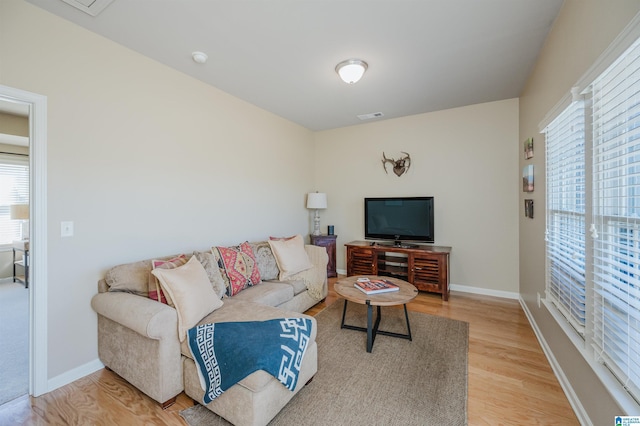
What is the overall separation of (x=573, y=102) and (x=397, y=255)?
2974 millimetres

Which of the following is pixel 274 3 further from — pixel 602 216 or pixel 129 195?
pixel 602 216

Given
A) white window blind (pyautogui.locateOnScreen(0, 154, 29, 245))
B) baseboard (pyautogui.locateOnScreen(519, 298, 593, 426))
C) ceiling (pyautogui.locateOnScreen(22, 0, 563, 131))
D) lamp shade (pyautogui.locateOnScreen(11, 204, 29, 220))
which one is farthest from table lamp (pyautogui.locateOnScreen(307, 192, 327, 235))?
lamp shade (pyautogui.locateOnScreen(11, 204, 29, 220))

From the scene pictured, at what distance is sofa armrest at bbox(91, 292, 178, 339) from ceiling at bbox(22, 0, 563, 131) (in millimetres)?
2049

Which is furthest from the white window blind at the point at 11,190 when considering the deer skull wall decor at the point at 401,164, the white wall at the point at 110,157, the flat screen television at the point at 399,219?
the deer skull wall decor at the point at 401,164

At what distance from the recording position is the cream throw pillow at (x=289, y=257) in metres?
3.12

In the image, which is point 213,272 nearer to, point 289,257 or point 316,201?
point 289,257

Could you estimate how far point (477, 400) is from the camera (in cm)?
176

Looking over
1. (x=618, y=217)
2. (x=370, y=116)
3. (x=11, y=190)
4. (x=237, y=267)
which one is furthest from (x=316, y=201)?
(x=11, y=190)

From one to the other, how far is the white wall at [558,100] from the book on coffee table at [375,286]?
1263mm

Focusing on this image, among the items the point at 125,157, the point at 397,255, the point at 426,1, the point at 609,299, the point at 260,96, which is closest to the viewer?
the point at 609,299

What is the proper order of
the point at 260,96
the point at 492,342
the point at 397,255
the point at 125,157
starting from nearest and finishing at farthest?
the point at 125,157 < the point at 492,342 < the point at 260,96 < the point at 397,255

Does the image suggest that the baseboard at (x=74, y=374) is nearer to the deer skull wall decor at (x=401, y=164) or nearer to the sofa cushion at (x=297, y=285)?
the sofa cushion at (x=297, y=285)

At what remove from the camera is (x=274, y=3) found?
1.83 meters

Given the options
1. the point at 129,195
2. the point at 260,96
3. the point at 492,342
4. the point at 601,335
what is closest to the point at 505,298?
the point at 492,342
